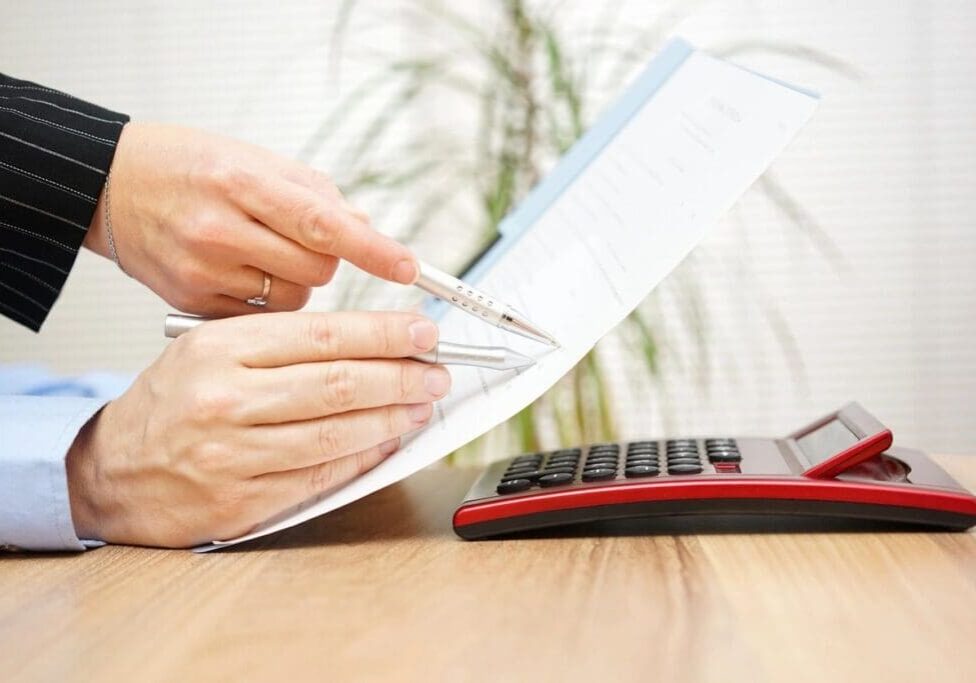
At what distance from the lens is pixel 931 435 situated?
2.02 meters

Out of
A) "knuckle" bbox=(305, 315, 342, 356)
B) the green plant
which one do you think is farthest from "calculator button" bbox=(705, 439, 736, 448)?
the green plant

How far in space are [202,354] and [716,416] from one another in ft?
5.23

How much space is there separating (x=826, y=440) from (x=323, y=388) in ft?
0.94

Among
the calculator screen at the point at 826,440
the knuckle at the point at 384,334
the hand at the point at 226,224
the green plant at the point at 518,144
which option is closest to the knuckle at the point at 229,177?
the hand at the point at 226,224

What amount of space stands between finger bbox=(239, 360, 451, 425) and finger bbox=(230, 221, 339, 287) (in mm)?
65

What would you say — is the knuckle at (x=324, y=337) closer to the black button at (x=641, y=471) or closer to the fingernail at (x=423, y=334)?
the fingernail at (x=423, y=334)

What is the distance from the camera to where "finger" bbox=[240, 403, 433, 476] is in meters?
0.50

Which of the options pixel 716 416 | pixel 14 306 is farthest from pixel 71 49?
pixel 14 306

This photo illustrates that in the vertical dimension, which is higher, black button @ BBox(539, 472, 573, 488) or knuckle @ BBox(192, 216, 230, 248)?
knuckle @ BBox(192, 216, 230, 248)

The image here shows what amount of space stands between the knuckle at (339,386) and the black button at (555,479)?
11cm

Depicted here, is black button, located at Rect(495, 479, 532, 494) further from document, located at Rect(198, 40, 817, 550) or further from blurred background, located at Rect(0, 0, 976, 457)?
blurred background, located at Rect(0, 0, 976, 457)

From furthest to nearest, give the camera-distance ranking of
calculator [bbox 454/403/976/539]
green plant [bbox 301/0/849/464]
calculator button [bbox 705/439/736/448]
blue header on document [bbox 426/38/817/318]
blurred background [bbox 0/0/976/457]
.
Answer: blurred background [bbox 0/0/976/457] → green plant [bbox 301/0/849/464] → blue header on document [bbox 426/38/817/318] → calculator button [bbox 705/439/736/448] → calculator [bbox 454/403/976/539]

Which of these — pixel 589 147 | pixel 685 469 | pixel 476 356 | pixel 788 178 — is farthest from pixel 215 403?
pixel 788 178

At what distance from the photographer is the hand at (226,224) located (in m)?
0.51
